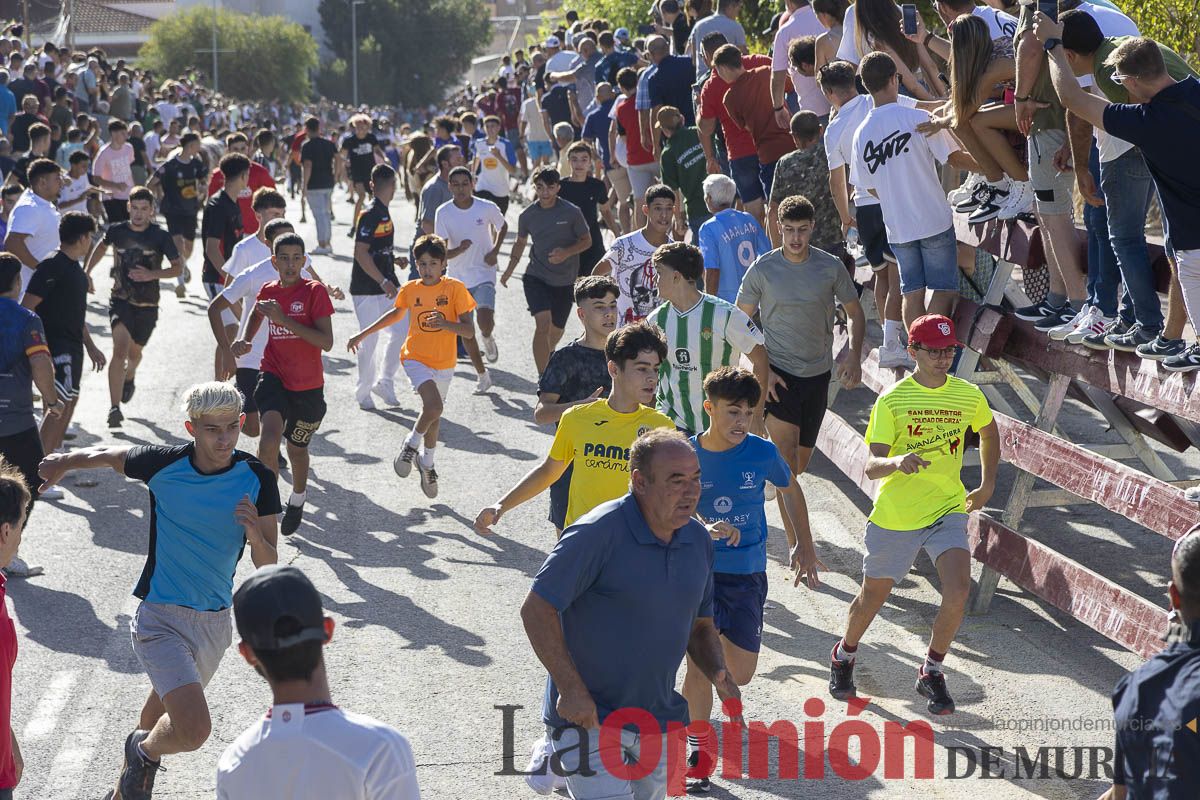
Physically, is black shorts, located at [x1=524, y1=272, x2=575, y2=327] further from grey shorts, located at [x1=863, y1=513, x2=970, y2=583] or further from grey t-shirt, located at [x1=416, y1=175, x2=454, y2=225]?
grey shorts, located at [x1=863, y1=513, x2=970, y2=583]

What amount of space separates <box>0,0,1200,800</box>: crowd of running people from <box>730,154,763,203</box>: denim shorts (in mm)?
25

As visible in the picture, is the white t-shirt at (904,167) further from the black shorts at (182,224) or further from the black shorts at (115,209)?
the black shorts at (115,209)

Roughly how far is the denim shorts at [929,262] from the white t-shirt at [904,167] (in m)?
0.05

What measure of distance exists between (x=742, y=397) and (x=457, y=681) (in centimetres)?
241

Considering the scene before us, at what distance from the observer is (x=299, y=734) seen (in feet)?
11.5

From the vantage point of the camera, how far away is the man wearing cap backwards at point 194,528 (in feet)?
19.9

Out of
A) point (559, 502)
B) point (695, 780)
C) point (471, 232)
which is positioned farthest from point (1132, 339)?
point (471, 232)

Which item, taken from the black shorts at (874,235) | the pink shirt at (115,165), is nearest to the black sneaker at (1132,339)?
the black shorts at (874,235)

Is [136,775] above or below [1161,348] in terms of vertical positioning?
below

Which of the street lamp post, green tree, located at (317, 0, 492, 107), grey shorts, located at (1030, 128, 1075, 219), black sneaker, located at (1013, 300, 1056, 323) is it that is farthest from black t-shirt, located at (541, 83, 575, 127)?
green tree, located at (317, 0, 492, 107)

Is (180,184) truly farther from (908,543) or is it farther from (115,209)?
(908,543)

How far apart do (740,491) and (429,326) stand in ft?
17.3

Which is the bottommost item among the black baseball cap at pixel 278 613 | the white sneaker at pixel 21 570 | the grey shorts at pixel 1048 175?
the white sneaker at pixel 21 570

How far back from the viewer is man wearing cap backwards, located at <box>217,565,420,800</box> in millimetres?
3486
